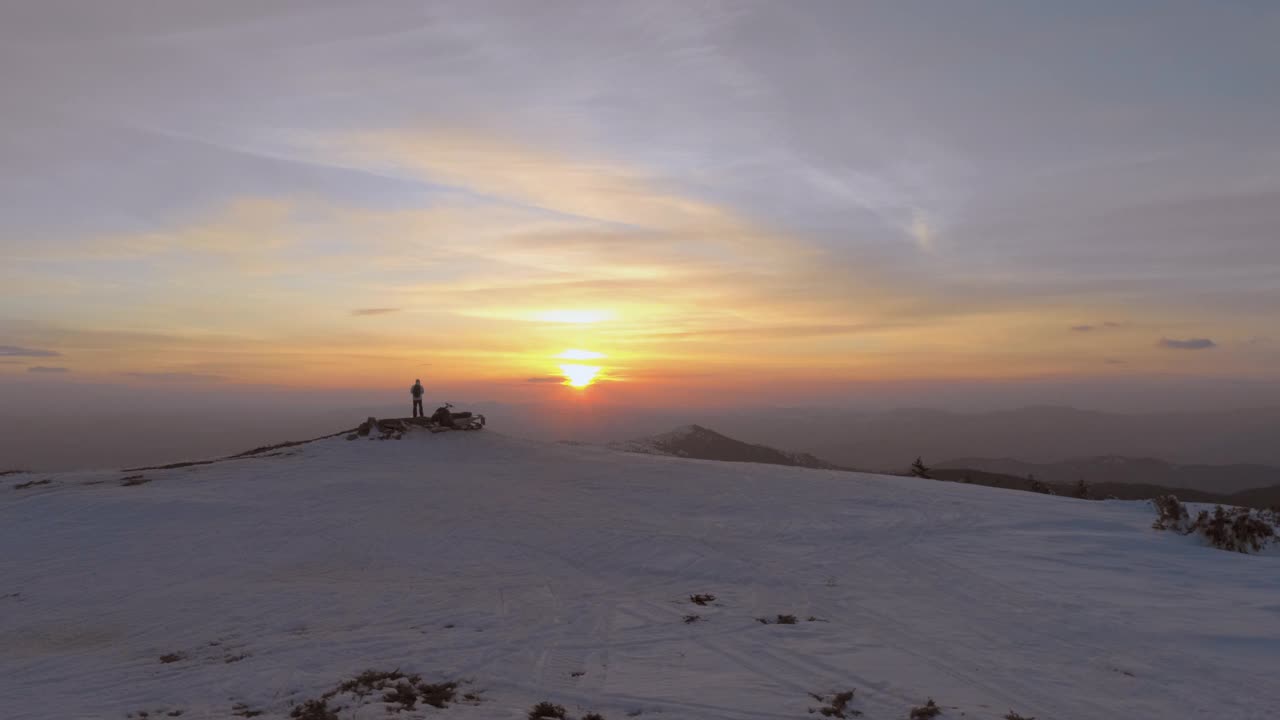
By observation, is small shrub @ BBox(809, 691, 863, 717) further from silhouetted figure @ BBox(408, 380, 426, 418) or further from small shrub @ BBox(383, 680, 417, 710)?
silhouetted figure @ BBox(408, 380, 426, 418)

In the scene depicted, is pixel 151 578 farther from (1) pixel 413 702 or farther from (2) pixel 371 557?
(1) pixel 413 702

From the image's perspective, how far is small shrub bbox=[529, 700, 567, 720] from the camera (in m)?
7.42

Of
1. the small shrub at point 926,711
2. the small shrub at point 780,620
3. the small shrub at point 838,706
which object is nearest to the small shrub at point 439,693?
the small shrub at point 838,706

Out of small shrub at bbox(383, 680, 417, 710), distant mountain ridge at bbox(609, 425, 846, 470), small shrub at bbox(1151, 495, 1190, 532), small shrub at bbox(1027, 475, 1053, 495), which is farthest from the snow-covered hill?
distant mountain ridge at bbox(609, 425, 846, 470)

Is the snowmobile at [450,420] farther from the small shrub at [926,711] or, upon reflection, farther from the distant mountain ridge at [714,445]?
the distant mountain ridge at [714,445]

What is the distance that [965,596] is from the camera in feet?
38.0

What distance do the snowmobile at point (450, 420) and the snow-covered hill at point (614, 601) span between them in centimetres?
793

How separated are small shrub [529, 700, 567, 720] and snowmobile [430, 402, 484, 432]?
21.7 meters

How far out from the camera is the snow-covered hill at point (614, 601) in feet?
26.8

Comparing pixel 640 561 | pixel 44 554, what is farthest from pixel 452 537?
pixel 44 554

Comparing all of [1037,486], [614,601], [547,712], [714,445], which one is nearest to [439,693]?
[547,712]

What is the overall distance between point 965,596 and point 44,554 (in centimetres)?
1821

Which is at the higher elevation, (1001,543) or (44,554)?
(1001,543)

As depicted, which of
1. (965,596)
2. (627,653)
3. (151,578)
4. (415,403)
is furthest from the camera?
(415,403)
